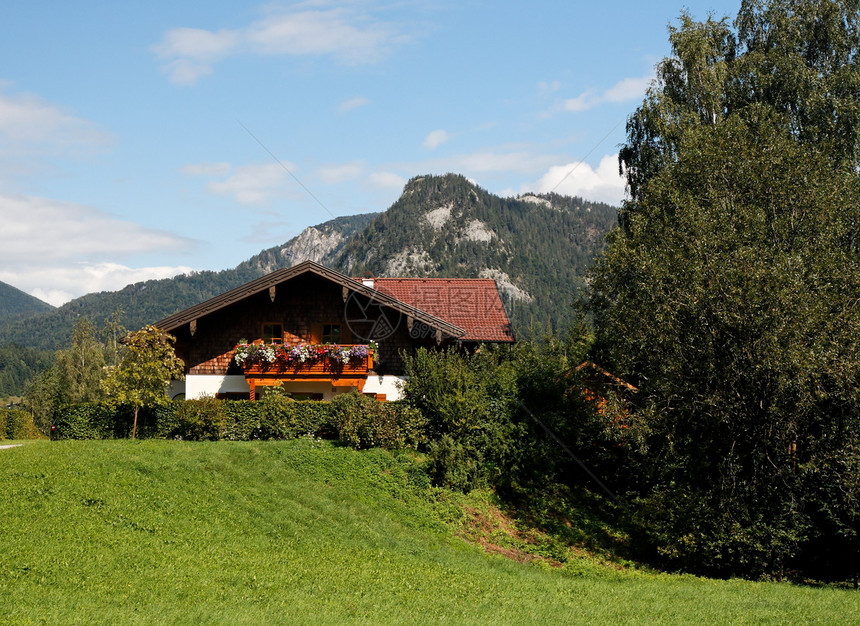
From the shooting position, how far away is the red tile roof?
32312mm

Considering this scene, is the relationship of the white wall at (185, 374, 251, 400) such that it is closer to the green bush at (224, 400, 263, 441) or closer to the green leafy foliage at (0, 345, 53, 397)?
the green bush at (224, 400, 263, 441)

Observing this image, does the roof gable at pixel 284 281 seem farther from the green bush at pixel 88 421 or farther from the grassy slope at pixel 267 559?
the grassy slope at pixel 267 559

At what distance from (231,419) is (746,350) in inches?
630

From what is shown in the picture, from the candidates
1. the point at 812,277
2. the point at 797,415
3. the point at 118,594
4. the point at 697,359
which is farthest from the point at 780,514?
the point at 118,594

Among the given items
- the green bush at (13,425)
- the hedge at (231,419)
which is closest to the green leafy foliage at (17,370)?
the green bush at (13,425)

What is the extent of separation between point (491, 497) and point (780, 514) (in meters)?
8.17

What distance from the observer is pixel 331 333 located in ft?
99.2

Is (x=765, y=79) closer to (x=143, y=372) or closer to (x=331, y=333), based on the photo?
(x=331, y=333)

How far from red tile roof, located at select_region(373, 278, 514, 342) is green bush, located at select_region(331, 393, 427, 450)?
343 inches

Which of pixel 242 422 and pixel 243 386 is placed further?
pixel 243 386

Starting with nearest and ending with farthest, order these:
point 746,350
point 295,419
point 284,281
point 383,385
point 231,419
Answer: point 746,350, point 295,419, point 231,419, point 284,281, point 383,385

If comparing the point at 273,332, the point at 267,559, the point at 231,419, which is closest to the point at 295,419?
the point at 231,419

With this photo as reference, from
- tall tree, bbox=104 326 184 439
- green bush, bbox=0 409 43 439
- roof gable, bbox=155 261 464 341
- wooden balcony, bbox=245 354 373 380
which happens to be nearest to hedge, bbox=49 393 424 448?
tall tree, bbox=104 326 184 439

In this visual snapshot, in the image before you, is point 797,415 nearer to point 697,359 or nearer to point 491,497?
point 697,359
